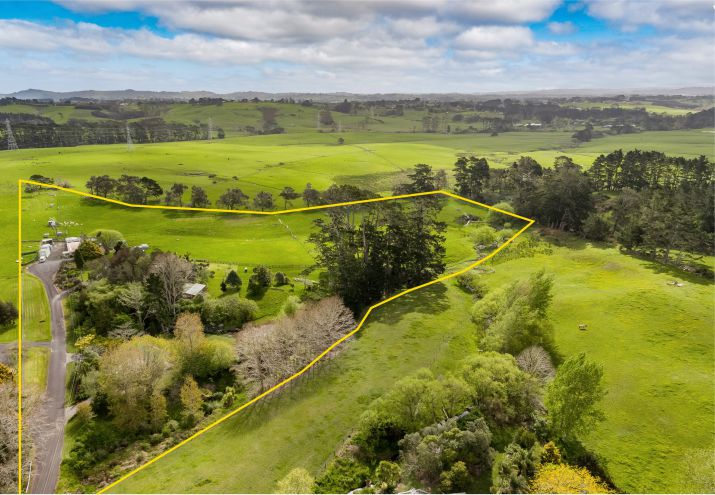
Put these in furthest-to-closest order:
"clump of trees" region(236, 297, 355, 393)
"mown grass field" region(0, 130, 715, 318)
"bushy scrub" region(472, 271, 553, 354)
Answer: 1. "mown grass field" region(0, 130, 715, 318)
2. "bushy scrub" region(472, 271, 553, 354)
3. "clump of trees" region(236, 297, 355, 393)

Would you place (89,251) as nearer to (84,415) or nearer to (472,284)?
(84,415)

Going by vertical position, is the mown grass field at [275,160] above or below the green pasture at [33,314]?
above

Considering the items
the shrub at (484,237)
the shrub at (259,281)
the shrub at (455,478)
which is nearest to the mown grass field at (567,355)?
the shrub at (455,478)

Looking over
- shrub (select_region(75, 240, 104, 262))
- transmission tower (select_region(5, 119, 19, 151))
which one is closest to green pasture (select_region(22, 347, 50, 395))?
shrub (select_region(75, 240, 104, 262))

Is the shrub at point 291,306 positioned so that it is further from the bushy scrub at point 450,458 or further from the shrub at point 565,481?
the shrub at point 565,481

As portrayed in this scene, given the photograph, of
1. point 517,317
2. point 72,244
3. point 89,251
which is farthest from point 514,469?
point 72,244

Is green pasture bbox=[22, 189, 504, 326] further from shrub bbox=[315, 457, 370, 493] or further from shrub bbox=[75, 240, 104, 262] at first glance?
shrub bbox=[315, 457, 370, 493]
